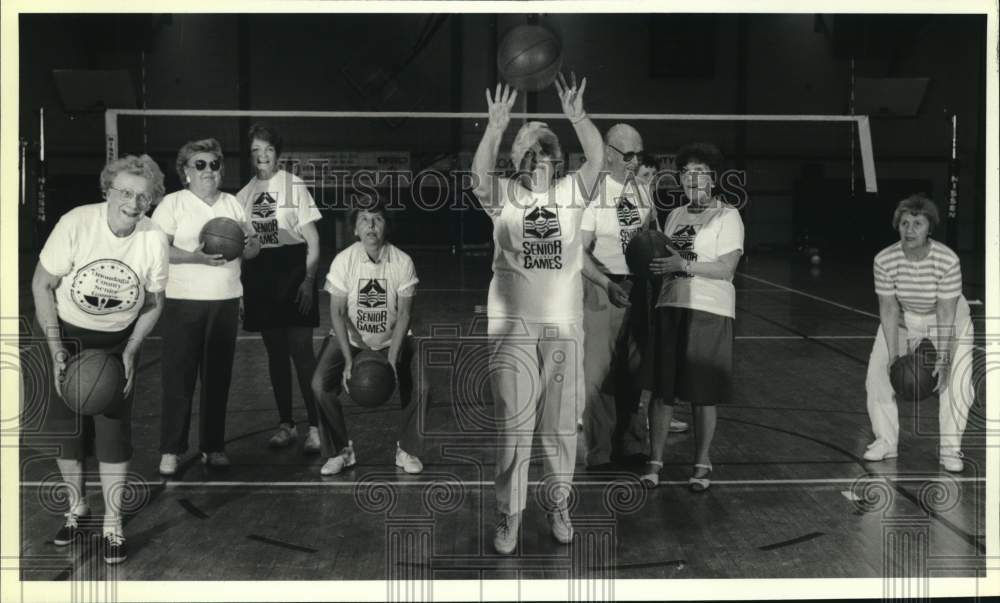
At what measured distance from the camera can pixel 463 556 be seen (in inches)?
150

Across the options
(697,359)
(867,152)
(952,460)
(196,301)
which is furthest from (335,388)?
(867,152)

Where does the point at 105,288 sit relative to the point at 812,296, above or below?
above

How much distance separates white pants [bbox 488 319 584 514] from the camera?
3.74 metres

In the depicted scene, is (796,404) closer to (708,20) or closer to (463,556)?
(463,556)

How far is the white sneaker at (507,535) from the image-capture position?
12.6 ft

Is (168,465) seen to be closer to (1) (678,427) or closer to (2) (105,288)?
(2) (105,288)

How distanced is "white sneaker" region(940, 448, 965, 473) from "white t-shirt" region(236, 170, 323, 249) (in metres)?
3.31

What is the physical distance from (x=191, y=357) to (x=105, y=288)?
38.9 inches

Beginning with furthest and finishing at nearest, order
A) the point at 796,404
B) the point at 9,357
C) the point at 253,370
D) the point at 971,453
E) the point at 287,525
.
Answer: the point at 253,370
the point at 796,404
the point at 971,453
the point at 287,525
the point at 9,357

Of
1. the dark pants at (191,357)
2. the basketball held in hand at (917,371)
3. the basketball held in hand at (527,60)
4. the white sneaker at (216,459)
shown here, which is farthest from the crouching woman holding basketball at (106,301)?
the basketball held in hand at (917,371)

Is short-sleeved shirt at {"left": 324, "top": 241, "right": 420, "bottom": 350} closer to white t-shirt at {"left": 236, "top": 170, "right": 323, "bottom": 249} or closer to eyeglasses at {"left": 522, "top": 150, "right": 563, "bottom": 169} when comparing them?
white t-shirt at {"left": 236, "top": 170, "right": 323, "bottom": 249}

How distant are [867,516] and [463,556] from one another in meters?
1.77

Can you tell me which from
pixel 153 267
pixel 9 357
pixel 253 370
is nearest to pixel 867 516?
pixel 153 267

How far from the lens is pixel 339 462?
4.84m
